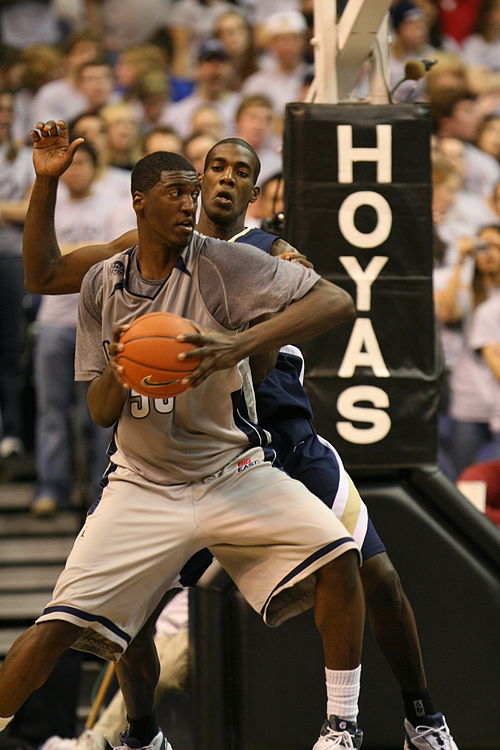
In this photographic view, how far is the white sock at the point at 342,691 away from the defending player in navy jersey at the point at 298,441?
1.33ft

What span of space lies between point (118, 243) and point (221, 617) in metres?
1.52

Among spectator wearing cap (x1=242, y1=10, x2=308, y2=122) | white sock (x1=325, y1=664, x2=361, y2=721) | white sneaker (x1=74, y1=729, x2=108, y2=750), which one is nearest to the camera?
white sock (x1=325, y1=664, x2=361, y2=721)

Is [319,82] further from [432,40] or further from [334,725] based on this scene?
[432,40]

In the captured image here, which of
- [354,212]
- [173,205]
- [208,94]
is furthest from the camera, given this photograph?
[208,94]

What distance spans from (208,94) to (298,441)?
18.1ft

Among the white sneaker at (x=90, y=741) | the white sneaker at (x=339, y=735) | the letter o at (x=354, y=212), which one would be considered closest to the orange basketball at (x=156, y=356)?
the white sneaker at (x=339, y=735)

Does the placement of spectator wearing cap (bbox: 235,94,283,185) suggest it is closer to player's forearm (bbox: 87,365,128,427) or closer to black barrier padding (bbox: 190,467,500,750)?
black barrier padding (bbox: 190,467,500,750)

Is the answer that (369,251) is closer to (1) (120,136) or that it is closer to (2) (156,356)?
(2) (156,356)

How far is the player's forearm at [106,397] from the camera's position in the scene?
146 inches

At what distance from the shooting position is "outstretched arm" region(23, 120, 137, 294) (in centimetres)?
399

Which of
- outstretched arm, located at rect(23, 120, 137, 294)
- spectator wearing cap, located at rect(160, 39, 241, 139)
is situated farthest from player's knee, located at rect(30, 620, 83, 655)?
spectator wearing cap, located at rect(160, 39, 241, 139)

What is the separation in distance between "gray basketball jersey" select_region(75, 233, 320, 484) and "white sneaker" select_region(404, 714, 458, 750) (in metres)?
1.07

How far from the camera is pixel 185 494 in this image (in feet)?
12.5

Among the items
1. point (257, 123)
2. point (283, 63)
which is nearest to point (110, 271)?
point (257, 123)
